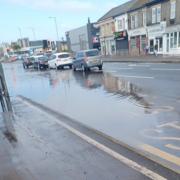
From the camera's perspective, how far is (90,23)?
2357 inches

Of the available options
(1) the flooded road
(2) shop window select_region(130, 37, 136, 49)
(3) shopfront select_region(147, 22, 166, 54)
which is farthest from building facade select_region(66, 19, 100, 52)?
(1) the flooded road

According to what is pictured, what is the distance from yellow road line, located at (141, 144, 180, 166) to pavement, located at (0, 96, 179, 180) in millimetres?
326

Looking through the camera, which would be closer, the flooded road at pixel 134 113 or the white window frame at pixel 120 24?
the flooded road at pixel 134 113

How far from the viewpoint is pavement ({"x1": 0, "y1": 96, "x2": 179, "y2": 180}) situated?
4191 millimetres

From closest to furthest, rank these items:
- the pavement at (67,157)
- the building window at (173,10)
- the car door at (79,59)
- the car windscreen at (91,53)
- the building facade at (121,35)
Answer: the pavement at (67,157) → the car windscreen at (91,53) → the car door at (79,59) → the building window at (173,10) → the building facade at (121,35)

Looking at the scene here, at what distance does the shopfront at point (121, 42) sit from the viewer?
43.7m

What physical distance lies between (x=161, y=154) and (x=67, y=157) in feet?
6.09

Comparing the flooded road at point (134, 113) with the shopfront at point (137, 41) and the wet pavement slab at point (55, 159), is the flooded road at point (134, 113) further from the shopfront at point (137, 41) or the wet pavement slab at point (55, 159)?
the shopfront at point (137, 41)

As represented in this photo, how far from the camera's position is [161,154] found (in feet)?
15.6

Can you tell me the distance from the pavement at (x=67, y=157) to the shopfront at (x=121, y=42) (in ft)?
125

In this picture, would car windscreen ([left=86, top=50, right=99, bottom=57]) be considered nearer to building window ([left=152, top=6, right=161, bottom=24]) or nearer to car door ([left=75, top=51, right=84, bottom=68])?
car door ([left=75, top=51, right=84, bottom=68])

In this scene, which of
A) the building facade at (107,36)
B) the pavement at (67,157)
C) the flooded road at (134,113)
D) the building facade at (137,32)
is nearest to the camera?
the pavement at (67,157)

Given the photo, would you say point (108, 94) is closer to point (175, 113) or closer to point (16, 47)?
point (175, 113)

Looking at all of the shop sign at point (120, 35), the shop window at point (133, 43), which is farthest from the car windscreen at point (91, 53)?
the shop sign at point (120, 35)
